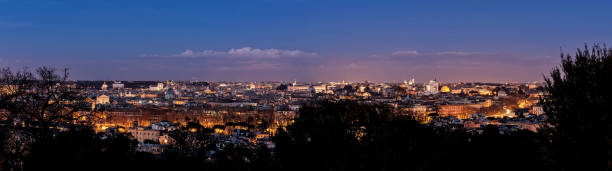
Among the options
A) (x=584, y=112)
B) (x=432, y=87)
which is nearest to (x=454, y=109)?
(x=432, y=87)

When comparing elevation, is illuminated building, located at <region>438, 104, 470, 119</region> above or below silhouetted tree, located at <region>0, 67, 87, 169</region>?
below

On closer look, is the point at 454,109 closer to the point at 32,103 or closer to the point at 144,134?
the point at 144,134

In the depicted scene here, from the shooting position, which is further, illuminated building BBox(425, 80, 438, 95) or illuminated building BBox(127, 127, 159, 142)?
illuminated building BBox(425, 80, 438, 95)

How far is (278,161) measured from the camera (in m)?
11.6

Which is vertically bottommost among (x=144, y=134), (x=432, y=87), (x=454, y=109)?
(x=144, y=134)

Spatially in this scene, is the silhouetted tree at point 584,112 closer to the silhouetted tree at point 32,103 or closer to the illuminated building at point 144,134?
the silhouetted tree at point 32,103

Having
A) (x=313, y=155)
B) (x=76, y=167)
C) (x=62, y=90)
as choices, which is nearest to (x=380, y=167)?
(x=313, y=155)

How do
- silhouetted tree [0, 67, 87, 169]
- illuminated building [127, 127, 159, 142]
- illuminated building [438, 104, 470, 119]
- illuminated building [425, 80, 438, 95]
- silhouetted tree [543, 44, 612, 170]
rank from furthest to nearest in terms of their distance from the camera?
illuminated building [425, 80, 438, 95] < illuminated building [438, 104, 470, 119] < illuminated building [127, 127, 159, 142] < silhouetted tree [0, 67, 87, 169] < silhouetted tree [543, 44, 612, 170]

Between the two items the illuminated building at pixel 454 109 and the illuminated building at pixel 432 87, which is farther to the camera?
the illuminated building at pixel 432 87

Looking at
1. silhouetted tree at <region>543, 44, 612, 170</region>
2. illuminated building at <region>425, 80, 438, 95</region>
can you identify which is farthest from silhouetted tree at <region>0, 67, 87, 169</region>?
illuminated building at <region>425, 80, 438, 95</region>

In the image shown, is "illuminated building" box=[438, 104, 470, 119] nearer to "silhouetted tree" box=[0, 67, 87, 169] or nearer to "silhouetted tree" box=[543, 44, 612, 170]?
"silhouetted tree" box=[0, 67, 87, 169]

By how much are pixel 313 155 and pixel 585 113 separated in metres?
6.14

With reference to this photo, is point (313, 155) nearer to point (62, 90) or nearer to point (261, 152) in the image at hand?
point (261, 152)

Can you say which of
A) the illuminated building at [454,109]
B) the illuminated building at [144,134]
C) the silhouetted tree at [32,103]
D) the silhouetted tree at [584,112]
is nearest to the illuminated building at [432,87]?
the illuminated building at [454,109]
